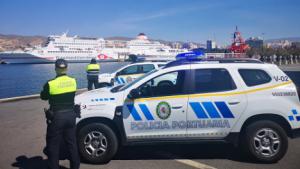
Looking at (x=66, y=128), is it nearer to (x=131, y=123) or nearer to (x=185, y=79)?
(x=131, y=123)

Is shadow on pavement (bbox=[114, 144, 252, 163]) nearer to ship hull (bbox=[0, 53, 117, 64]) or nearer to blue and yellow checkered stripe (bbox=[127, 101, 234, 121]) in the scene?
blue and yellow checkered stripe (bbox=[127, 101, 234, 121])

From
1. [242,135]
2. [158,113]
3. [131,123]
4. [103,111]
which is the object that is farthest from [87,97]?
[242,135]

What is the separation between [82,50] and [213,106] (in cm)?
9977

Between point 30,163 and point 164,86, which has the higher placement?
point 164,86

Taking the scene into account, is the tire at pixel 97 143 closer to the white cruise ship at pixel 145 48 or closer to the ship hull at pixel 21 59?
the ship hull at pixel 21 59

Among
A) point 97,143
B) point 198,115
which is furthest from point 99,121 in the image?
point 198,115

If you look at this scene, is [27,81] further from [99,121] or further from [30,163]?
[99,121]

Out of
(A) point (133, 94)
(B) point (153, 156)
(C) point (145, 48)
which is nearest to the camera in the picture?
(A) point (133, 94)

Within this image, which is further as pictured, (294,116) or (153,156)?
(153,156)

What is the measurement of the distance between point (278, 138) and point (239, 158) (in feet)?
2.37

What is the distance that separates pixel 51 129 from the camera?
409 cm

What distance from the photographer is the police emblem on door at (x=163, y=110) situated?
480 centimetres

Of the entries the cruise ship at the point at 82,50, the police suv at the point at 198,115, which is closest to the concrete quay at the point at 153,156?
the police suv at the point at 198,115

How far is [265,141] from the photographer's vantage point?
4871mm
